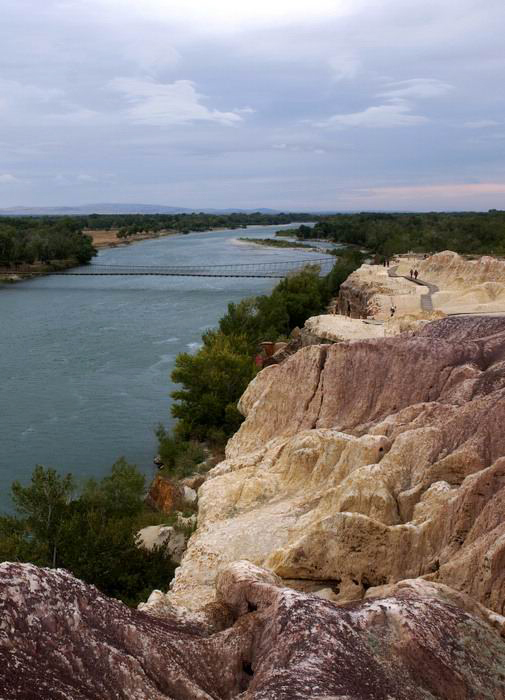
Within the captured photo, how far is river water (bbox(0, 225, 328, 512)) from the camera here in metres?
33.2

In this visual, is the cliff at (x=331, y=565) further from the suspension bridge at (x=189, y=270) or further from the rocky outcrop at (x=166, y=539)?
the suspension bridge at (x=189, y=270)

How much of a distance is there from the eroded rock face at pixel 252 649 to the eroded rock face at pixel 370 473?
6.34 feet

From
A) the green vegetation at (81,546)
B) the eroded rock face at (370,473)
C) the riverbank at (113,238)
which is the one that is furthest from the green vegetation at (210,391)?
the riverbank at (113,238)

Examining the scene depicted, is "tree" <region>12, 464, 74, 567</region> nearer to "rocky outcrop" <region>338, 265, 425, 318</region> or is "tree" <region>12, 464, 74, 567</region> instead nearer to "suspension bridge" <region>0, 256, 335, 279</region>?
"rocky outcrop" <region>338, 265, 425, 318</region>

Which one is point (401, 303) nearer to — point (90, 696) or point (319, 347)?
point (319, 347)

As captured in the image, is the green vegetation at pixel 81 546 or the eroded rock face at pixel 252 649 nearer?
the eroded rock face at pixel 252 649

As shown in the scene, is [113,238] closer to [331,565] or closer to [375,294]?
[375,294]

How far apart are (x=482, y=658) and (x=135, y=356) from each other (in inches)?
1705

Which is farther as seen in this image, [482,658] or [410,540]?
[410,540]

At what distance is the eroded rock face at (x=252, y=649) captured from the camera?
279 inches

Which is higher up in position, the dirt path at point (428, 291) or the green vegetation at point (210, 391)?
the dirt path at point (428, 291)

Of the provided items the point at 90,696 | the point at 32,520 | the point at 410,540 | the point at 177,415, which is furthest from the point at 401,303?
the point at 90,696

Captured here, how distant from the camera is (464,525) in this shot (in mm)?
11219

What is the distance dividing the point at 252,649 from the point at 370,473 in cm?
566
